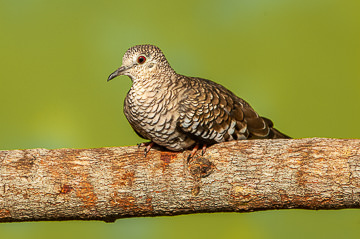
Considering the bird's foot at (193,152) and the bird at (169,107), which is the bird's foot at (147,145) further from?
the bird's foot at (193,152)

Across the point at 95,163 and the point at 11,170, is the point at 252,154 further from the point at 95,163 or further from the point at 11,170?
the point at 11,170

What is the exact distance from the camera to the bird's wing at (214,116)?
2557 millimetres

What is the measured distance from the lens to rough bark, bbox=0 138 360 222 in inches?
91.6

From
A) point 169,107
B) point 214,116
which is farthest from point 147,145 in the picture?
point 214,116

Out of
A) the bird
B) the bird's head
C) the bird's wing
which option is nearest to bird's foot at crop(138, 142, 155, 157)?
the bird

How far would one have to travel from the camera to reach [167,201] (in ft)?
8.09

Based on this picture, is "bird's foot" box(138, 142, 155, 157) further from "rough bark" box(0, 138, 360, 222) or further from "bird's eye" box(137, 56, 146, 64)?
"bird's eye" box(137, 56, 146, 64)

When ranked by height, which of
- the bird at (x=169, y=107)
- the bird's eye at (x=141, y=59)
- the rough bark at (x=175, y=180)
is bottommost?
the rough bark at (x=175, y=180)

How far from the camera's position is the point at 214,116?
2613 millimetres

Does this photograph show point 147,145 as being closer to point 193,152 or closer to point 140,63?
point 193,152

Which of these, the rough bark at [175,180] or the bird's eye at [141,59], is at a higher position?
the bird's eye at [141,59]

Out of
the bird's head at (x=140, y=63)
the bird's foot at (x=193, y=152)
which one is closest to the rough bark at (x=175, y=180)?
the bird's foot at (x=193, y=152)

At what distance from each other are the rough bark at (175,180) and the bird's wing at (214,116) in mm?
104

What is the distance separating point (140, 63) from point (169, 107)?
28 cm
